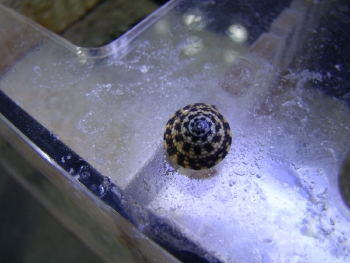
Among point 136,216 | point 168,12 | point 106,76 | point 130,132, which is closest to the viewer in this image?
point 136,216

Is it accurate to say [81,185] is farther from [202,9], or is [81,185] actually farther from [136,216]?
[202,9]

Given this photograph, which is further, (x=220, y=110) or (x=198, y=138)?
(x=220, y=110)

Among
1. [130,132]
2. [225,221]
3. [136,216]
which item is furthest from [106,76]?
[225,221]
